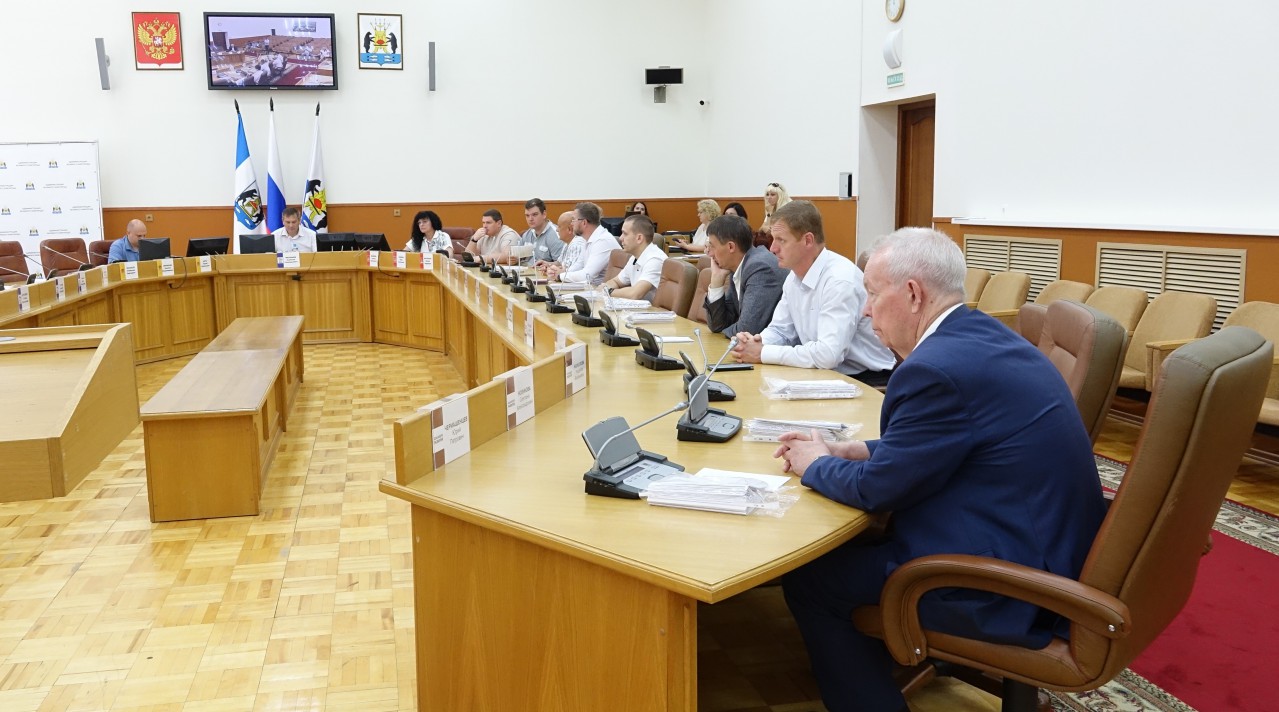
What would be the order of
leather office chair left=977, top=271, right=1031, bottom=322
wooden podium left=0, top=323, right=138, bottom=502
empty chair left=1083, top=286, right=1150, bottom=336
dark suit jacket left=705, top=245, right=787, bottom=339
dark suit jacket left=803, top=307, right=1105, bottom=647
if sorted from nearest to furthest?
wooden podium left=0, top=323, right=138, bottom=502
dark suit jacket left=803, top=307, right=1105, bottom=647
dark suit jacket left=705, top=245, right=787, bottom=339
empty chair left=1083, top=286, right=1150, bottom=336
leather office chair left=977, top=271, right=1031, bottom=322

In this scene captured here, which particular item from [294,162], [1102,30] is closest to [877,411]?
[1102,30]

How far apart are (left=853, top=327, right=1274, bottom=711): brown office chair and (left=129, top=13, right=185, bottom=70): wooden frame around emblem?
11.5 meters

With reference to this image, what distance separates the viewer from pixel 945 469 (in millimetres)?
1824

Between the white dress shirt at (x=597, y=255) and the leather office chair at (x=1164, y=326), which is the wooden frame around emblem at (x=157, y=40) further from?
the leather office chair at (x=1164, y=326)

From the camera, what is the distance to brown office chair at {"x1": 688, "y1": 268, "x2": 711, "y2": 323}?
5.34 meters

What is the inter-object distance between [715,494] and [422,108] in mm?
10743

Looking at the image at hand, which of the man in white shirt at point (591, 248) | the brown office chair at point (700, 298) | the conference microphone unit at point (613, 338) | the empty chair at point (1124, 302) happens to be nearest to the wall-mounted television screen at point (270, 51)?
the man in white shirt at point (591, 248)

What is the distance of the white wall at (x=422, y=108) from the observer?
425 inches

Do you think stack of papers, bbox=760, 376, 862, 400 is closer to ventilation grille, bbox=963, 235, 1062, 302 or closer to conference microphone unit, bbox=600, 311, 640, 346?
conference microphone unit, bbox=600, 311, 640, 346

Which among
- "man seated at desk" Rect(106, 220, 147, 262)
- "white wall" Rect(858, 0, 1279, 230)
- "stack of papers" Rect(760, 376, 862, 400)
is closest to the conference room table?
"stack of papers" Rect(760, 376, 862, 400)

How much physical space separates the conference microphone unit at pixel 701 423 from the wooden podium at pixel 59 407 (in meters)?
1.24

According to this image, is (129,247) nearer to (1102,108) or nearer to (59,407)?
Result: (1102,108)

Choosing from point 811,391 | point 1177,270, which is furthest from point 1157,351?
point 811,391

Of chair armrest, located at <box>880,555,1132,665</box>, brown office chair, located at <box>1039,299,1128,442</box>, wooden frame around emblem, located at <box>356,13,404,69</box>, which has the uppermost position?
wooden frame around emblem, located at <box>356,13,404,69</box>
